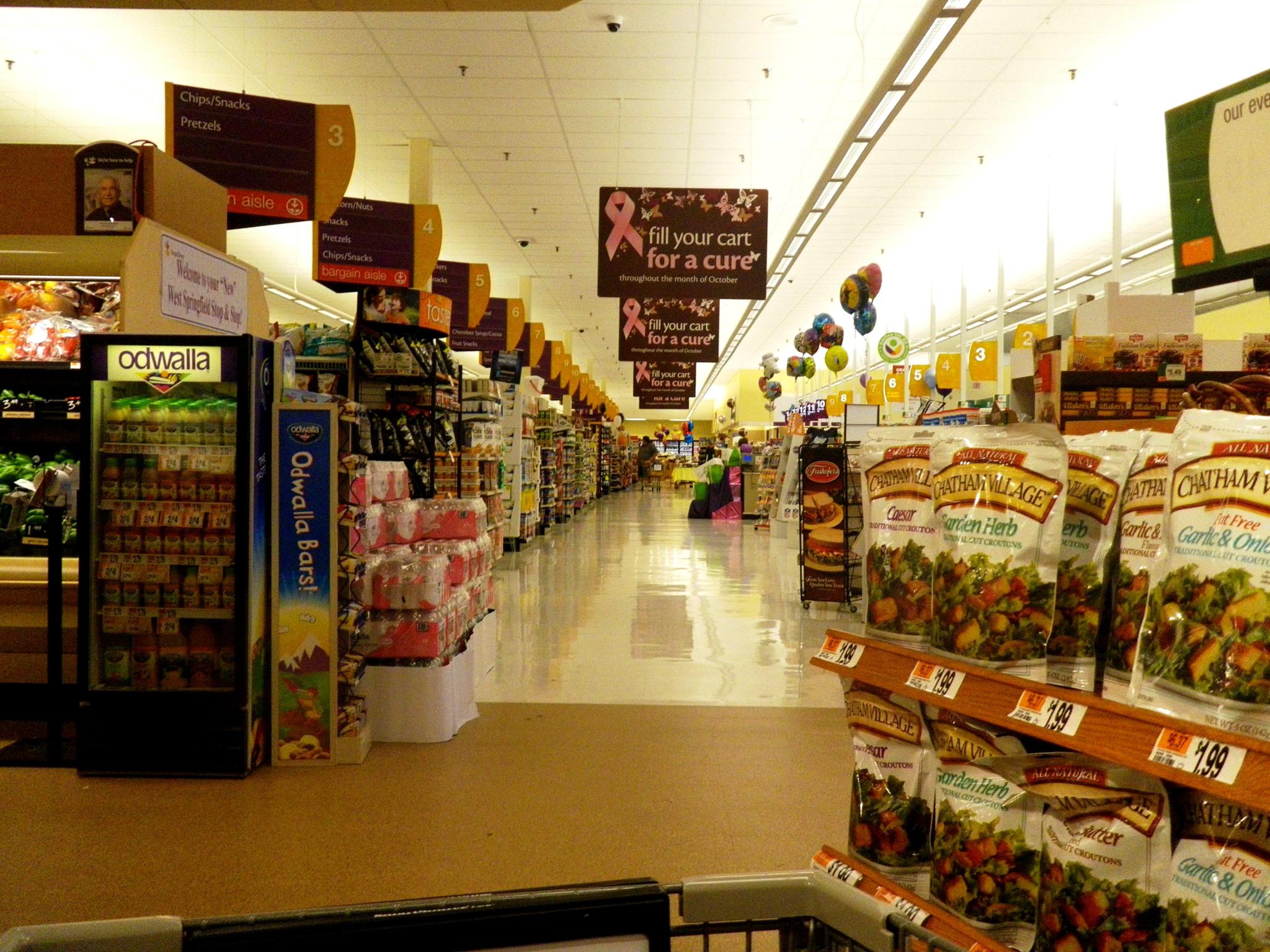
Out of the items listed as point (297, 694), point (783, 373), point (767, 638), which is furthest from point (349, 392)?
point (783, 373)

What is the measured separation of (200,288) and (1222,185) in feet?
14.2

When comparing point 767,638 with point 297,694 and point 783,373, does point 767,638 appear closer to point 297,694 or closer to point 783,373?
point 297,694

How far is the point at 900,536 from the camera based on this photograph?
5.93 feet

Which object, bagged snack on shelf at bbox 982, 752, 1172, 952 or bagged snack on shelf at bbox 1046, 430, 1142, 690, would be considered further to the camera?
bagged snack on shelf at bbox 1046, 430, 1142, 690

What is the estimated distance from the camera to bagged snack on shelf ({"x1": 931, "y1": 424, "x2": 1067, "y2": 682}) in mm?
1535

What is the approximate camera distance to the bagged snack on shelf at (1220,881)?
121 centimetres

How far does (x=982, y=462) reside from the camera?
162 centimetres

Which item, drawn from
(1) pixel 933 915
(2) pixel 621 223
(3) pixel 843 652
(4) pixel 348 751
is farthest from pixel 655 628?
(1) pixel 933 915

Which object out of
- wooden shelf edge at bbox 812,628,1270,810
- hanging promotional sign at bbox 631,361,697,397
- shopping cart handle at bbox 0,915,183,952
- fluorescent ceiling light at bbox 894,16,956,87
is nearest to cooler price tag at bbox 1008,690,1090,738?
wooden shelf edge at bbox 812,628,1270,810

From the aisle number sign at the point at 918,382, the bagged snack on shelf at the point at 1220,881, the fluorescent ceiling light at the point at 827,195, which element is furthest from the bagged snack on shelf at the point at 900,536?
the aisle number sign at the point at 918,382

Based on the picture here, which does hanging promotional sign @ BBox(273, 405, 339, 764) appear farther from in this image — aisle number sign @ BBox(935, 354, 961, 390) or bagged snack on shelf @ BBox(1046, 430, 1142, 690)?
aisle number sign @ BBox(935, 354, 961, 390)

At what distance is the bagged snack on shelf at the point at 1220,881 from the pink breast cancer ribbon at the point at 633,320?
415 inches

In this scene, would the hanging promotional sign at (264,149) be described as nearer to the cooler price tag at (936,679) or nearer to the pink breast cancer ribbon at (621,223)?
the pink breast cancer ribbon at (621,223)

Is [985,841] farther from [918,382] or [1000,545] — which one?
[918,382]
